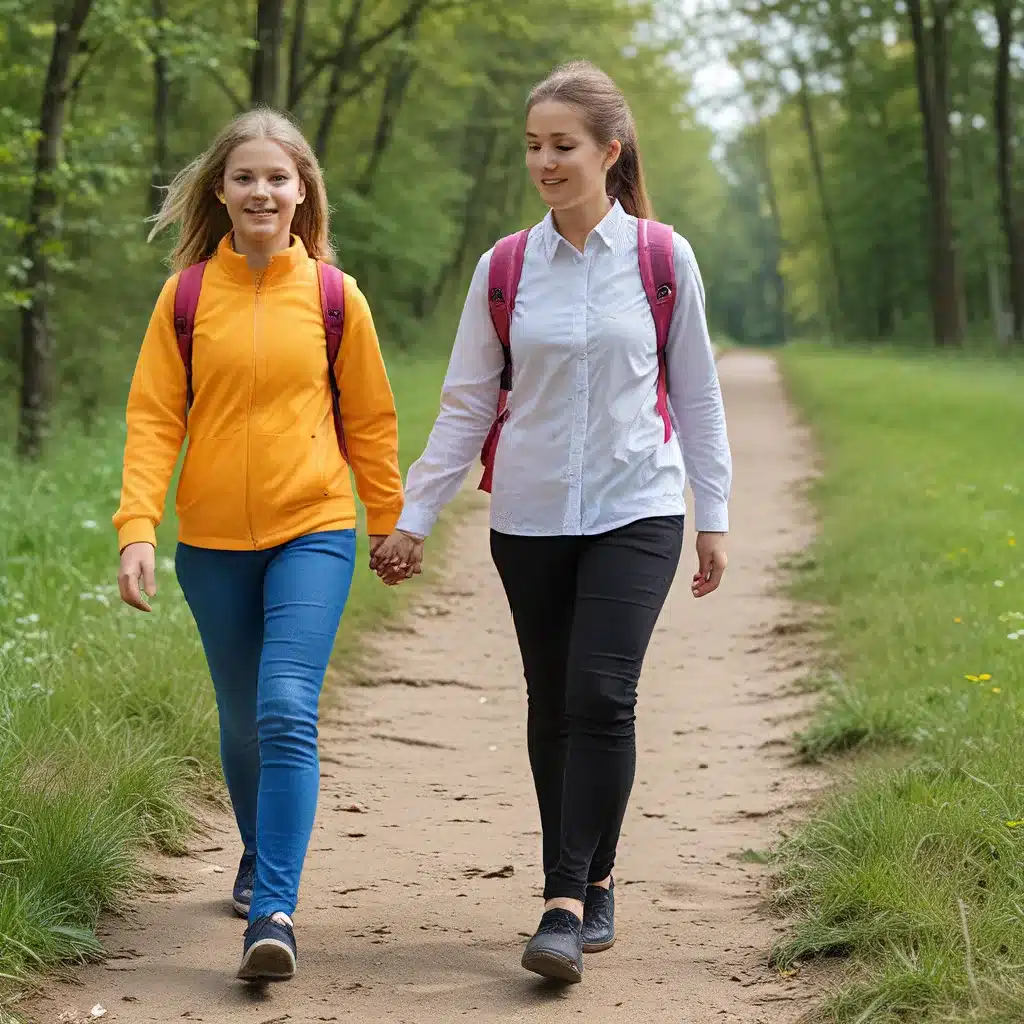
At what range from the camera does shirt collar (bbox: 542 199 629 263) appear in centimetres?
405

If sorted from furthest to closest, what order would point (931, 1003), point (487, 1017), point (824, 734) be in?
point (824, 734) → point (487, 1017) → point (931, 1003)

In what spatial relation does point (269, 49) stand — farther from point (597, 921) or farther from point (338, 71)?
point (597, 921)

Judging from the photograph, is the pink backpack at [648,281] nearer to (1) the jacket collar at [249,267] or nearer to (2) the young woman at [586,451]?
(2) the young woman at [586,451]

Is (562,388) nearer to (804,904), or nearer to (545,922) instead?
(545,922)

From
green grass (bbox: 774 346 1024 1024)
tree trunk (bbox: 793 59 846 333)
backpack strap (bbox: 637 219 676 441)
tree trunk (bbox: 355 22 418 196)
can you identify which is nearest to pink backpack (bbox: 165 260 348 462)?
backpack strap (bbox: 637 219 676 441)

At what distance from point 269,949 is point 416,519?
1.13m

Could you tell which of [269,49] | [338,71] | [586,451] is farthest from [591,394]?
[338,71]

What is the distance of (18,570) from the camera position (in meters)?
8.53

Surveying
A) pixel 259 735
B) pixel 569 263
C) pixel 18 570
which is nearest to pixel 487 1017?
pixel 259 735

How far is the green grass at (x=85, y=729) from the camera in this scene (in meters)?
4.19

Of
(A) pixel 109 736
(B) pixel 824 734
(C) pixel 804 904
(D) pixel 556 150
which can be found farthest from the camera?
(B) pixel 824 734

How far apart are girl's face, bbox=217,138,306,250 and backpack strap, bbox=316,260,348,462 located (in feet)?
0.46

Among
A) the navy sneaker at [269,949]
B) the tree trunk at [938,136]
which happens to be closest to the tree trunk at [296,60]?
the tree trunk at [938,136]

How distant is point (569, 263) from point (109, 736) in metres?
2.41
